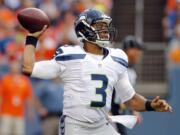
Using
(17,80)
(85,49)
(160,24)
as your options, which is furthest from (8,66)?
(85,49)

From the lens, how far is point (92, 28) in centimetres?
614

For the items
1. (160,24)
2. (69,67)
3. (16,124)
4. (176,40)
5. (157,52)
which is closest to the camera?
(69,67)

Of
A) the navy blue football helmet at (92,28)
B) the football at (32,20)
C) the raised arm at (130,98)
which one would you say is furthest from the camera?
the raised arm at (130,98)

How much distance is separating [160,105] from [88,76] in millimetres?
632

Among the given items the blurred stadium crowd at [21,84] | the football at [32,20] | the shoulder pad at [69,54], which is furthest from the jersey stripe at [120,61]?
the blurred stadium crowd at [21,84]

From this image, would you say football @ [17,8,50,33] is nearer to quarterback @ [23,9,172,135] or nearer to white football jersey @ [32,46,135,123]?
quarterback @ [23,9,172,135]

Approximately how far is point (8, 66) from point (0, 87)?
420 millimetres

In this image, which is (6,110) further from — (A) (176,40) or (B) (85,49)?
(B) (85,49)

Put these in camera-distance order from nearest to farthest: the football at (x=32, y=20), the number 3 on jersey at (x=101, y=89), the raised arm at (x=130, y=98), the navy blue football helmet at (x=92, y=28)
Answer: the football at (x=32, y=20)
the number 3 on jersey at (x=101, y=89)
the navy blue football helmet at (x=92, y=28)
the raised arm at (x=130, y=98)

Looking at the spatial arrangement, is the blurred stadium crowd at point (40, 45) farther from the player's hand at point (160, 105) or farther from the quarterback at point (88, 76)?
the player's hand at point (160, 105)

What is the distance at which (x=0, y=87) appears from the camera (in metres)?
11.7

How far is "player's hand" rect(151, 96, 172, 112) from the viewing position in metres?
6.02

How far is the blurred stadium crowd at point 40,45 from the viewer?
11.7 metres

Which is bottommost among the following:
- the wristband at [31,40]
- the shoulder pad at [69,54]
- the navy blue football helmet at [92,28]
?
the shoulder pad at [69,54]
